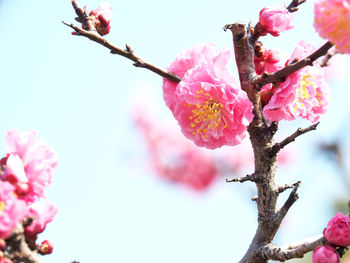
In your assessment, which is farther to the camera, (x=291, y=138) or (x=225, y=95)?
(x=225, y=95)

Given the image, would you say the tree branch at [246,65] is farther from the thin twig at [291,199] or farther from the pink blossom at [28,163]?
the pink blossom at [28,163]

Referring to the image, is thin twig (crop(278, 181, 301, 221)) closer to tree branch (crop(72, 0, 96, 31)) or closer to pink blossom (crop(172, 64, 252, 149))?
pink blossom (crop(172, 64, 252, 149))

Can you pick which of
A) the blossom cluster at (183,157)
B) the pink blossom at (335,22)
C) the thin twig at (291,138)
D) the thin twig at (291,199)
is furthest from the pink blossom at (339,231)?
the blossom cluster at (183,157)

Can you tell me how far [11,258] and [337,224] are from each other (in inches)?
42.6

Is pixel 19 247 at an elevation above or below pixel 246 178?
below

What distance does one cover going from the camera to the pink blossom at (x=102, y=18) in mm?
2223

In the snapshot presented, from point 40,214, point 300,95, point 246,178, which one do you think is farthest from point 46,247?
point 300,95

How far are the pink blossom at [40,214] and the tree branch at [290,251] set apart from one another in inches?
32.8

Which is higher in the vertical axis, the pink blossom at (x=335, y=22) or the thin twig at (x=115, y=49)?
the thin twig at (x=115, y=49)

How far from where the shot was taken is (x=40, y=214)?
1641mm

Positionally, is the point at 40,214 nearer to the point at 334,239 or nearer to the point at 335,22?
the point at 334,239

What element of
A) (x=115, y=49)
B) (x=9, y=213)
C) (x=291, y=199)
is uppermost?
(x=115, y=49)

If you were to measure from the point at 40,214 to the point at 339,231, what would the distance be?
3.30 feet

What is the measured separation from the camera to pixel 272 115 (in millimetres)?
2104
